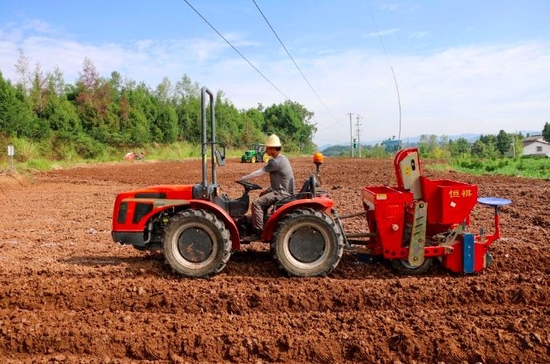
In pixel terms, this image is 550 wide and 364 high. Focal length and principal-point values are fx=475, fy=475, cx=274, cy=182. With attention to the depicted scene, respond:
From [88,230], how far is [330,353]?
643cm

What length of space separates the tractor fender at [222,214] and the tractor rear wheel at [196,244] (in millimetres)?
61

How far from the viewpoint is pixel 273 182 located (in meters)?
5.67

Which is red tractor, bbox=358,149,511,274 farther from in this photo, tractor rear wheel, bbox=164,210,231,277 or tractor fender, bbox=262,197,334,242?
tractor rear wheel, bbox=164,210,231,277

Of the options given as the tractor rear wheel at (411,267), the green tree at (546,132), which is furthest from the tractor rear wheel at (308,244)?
the green tree at (546,132)

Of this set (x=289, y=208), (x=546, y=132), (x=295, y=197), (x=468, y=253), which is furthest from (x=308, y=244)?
(x=546, y=132)

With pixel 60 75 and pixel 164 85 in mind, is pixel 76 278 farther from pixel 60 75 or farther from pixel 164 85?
pixel 164 85

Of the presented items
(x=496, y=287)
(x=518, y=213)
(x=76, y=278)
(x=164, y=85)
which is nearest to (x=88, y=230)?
(x=76, y=278)

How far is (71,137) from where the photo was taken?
35281 millimetres

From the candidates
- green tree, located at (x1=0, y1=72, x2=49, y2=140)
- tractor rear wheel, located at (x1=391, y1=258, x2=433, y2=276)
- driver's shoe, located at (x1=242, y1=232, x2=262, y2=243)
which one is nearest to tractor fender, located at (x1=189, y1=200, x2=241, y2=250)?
driver's shoe, located at (x1=242, y1=232, x2=262, y2=243)

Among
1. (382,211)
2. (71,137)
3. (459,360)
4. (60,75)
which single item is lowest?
(459,360)

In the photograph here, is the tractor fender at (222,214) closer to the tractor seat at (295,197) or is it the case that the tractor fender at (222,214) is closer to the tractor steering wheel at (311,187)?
the tractor seat at (295,197)

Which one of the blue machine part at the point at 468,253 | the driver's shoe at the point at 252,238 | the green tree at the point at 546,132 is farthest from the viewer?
the green tree at the point at 546,132

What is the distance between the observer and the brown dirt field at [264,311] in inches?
150

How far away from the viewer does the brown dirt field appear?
3.81m
